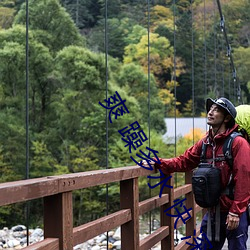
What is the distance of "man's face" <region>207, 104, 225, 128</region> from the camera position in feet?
6.36

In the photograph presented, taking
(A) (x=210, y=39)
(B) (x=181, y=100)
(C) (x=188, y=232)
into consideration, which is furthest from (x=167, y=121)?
(C) (x=188, y=232)

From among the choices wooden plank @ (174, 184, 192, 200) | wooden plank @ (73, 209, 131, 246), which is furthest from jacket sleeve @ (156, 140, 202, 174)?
wooden plank @ (174, 184, 192, 200)

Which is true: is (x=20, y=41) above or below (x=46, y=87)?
above

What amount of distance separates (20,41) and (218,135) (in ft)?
44.5

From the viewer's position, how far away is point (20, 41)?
15016 millimetres

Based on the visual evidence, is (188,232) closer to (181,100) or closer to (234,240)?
(234,240)

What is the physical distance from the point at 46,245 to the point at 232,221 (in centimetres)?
72

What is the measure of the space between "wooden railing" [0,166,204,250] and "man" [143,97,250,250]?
0.24m

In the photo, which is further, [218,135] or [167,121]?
[167,121]

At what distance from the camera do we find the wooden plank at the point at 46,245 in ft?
4.17

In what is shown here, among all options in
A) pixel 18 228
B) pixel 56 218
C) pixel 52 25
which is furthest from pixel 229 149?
pixel 52 25

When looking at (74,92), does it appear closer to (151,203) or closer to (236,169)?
(151,203)

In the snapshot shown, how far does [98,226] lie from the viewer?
167 centimetres

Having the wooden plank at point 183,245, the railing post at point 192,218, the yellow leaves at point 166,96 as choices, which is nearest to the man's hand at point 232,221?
the wooden plank at point 183,245
